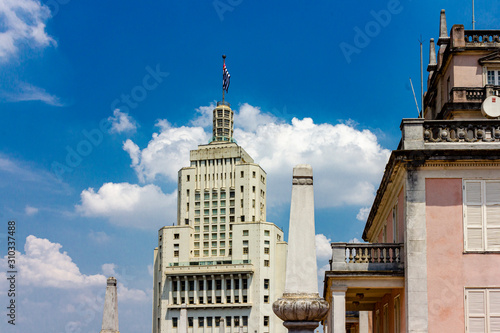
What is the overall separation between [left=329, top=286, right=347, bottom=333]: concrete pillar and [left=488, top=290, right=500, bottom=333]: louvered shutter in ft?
14.4

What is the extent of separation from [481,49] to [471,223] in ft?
46.6

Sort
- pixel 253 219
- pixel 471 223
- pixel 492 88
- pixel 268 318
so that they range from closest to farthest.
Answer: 1. pixel 471 223
2. pixel 492 88
3. pixel 268 318
4. pixel 253 219

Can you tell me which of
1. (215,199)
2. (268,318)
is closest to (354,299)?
(268,318)

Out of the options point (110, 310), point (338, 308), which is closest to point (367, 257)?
point (338, 308)

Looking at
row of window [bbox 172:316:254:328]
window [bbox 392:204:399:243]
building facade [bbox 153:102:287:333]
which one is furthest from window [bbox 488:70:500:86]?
row of window [bbox 172:316:254:328]

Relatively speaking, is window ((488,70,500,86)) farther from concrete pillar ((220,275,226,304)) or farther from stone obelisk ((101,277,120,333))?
concrete pillar ((220,275,226,304))

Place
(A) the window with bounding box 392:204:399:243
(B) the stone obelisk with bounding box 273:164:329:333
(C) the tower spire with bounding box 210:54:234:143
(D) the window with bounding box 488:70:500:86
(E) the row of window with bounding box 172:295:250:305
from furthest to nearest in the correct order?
(C) the tower spire with bounding box 210:54:234:143 < (E) the row of window with bounding box 172:295:250:305 < (D) the window with bounding box 488:70:500:86 < (A) the window with bounding box 392:204:399:243 < (B) the stone obelisk with bounding box 273:164:329:333

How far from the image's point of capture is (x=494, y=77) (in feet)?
111

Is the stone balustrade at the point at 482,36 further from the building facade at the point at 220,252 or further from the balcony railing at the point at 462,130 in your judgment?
the building facade at the point at 220,252

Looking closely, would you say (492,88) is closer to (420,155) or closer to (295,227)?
(420,155)

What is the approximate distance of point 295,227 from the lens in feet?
42.6

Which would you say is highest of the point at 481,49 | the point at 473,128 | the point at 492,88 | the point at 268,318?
the point at 481,49

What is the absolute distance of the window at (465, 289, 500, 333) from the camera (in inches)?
848

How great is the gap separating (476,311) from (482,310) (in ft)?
0.58
